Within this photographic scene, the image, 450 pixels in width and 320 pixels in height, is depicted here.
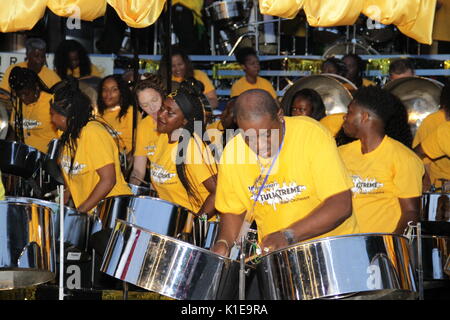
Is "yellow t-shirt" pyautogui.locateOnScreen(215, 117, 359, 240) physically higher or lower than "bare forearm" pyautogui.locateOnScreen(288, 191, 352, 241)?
higher

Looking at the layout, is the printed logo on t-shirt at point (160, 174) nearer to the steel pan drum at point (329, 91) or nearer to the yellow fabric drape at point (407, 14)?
the yellow fabric drape at point (407, 14)

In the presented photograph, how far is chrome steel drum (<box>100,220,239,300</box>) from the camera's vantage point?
2.87 metres

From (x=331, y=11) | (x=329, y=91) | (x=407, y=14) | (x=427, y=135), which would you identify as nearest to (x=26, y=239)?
(x=331, y=11)

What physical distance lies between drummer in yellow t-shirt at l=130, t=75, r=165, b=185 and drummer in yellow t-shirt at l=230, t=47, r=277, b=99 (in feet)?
4.90

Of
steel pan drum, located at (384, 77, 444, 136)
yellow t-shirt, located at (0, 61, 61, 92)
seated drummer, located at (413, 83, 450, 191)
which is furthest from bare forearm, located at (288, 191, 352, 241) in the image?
yellow t-shirt, located at (0, 61, 61, 92)

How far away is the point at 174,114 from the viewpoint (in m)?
3.96

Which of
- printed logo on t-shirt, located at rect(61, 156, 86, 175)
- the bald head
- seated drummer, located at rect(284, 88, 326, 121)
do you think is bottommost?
printed logo on t-shirt, located at rect(61, 156, 86, 175)

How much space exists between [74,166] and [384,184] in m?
1.38

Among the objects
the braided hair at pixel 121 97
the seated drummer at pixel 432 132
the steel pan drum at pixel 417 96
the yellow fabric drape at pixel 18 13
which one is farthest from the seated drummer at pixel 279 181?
the steel pan drum at pixel 417 96

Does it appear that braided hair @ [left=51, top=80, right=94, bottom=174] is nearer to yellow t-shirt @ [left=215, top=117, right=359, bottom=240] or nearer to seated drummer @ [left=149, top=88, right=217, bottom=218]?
seated drummer @ [left=149, top=88, right=217, bottom=218]

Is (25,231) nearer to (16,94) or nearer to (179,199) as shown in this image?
(179,199)

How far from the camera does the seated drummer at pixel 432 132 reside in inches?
178

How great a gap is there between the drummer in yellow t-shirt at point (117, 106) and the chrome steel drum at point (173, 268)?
2094 mm

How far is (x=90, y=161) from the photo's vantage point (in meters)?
4.09
